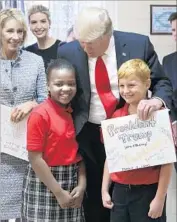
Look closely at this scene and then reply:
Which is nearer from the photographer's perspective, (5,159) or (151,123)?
(151,123)

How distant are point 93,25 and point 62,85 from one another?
0.88ft

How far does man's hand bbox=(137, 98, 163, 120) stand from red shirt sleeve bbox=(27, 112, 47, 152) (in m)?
0.37

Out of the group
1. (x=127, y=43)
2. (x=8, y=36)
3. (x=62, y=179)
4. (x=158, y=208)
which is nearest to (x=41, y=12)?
(x=8, y=36)

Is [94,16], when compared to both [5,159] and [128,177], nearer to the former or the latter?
[128,177]

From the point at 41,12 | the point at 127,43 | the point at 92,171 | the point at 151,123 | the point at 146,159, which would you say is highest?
the point at 41,12

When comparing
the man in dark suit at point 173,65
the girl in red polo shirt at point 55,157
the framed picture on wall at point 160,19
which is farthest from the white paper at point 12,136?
the framed picture on wall at point 160,19

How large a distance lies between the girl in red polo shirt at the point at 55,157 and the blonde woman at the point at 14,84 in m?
0.17

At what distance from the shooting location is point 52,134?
5.07ft

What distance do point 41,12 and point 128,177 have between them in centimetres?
158

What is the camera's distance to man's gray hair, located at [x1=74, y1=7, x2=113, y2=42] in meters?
1.48

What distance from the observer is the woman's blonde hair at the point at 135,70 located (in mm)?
1456

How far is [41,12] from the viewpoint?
2.69 meters

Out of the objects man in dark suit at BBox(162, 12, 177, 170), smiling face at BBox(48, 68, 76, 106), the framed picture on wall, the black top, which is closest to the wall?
the framed picture on wall

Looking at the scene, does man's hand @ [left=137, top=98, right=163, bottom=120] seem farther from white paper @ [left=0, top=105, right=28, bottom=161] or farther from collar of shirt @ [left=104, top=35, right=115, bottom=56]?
white paper @ [left=0, top=105, right=28, bottom=161]
